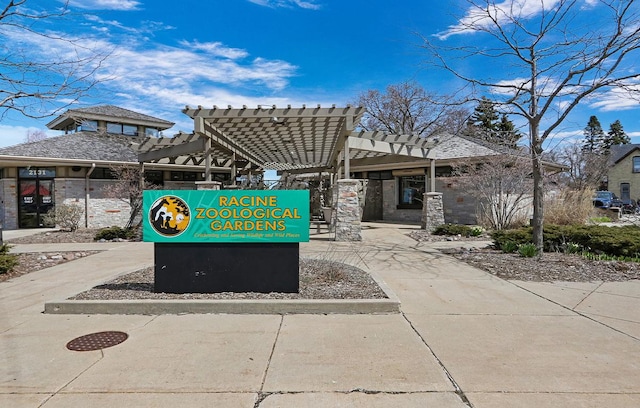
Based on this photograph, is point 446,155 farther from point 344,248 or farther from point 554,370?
point 554,370

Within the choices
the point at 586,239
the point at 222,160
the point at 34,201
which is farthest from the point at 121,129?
the point at 586,239

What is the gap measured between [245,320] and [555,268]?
20.8 feet

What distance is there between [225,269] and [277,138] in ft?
31.4

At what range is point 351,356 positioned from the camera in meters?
3.74

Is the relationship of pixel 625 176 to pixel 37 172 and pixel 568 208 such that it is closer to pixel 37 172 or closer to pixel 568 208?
pixel 568 208

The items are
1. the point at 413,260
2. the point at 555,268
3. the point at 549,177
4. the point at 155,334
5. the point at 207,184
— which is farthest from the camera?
the point at 549,177

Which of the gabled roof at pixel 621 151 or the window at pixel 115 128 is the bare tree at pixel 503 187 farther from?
the gabled roof at pixel 621 151

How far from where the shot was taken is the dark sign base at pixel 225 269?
18.4 feet

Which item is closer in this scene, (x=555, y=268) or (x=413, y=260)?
(x=555, y=268)

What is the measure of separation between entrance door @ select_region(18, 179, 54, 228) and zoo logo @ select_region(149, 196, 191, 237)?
16620 mm

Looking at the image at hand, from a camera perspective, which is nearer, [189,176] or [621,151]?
[189,176]

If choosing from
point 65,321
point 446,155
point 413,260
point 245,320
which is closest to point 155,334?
point 245,320

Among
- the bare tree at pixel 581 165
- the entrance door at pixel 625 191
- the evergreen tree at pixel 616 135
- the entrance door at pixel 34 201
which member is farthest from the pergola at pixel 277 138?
the evergreen tree at pixel 616 135

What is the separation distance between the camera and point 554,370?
3.44 meters
